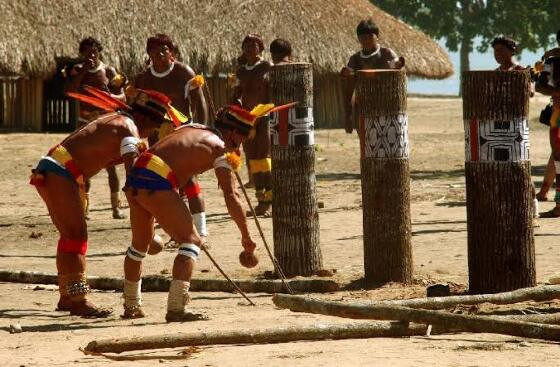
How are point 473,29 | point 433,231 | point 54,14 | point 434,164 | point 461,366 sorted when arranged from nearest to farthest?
point 461,366 < point 433,231 < point 434,164 < point 54,14 < point 473,29

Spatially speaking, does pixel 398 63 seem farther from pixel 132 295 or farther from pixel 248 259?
pixel 132 295

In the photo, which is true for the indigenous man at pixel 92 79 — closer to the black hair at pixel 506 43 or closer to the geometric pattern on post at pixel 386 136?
the black hair at pixel 506 43

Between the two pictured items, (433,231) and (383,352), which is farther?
(433,231)

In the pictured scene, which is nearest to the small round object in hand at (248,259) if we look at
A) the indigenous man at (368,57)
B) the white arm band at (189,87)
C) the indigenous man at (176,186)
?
the indigenous man at (176,186)

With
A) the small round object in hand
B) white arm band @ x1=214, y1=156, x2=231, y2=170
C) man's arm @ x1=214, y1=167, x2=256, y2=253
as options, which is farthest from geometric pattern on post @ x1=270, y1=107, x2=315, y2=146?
white arm band @ x1=214, y1=156, x2=231, y2=170

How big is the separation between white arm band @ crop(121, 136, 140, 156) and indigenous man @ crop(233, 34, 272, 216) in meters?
6.16

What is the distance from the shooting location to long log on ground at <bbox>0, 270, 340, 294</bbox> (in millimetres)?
9758

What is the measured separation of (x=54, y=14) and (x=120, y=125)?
21.8 meters

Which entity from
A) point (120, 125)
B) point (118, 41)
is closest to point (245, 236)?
point (120, 125)

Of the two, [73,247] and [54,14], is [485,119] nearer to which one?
[73,247]

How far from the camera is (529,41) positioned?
208ft

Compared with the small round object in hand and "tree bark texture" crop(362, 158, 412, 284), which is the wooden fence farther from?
the small round object in hand

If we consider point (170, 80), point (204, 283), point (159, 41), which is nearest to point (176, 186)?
point (204, 283)

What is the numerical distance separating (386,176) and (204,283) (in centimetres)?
144
